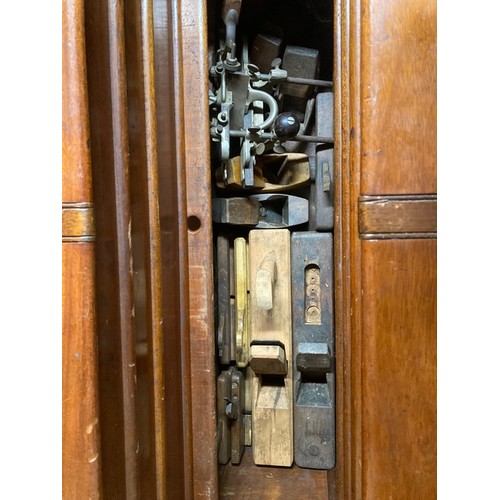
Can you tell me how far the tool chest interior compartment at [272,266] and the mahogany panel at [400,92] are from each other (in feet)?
0.82

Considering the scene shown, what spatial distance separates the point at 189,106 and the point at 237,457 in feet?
2.81

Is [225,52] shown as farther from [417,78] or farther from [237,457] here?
[237,457]

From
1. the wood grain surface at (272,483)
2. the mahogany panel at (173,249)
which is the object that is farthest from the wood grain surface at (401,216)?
the wood grain surface at (272,483)

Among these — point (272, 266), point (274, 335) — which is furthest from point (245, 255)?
point (274, 335)

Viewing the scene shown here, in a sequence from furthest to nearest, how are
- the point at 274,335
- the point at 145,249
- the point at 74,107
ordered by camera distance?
the point at 274,335 < the point at 145,249 < the point at 74,107

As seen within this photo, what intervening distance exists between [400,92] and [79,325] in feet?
2.04

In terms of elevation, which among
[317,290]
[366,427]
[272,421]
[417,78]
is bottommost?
[272,421]

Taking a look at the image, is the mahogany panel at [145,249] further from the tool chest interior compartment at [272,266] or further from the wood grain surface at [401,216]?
the wood grain surface at [401,216]

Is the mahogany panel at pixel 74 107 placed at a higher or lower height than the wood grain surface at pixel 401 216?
higher

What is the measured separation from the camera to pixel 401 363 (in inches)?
22.5

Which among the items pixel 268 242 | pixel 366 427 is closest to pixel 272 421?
pixel 366 427

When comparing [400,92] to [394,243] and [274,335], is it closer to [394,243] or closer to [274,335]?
[394,243]

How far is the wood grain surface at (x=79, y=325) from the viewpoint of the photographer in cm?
49
